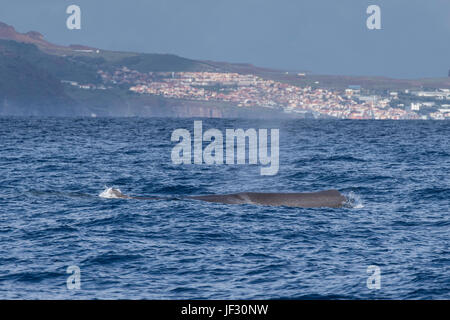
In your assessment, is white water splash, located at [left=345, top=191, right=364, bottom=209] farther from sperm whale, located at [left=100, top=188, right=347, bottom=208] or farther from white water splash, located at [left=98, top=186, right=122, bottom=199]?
white water splash, located at [left=98, top=186, right=122, bottom=199]

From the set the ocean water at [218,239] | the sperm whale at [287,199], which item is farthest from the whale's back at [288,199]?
the ocean water at [218,239]

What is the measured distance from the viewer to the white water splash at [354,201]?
99.1ft

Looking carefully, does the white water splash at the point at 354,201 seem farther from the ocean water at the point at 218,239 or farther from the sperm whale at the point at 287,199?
the sperm whale at the point at 287,199

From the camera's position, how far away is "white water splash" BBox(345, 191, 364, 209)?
30.2m

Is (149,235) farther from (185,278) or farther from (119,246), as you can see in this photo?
(185,278)

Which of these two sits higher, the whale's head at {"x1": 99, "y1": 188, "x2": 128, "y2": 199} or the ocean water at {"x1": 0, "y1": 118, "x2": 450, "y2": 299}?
the whale's head at {"x1": 99, "y1": 188, "x2": 128, "y2": 199}

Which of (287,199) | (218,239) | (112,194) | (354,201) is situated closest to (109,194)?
(112,194)

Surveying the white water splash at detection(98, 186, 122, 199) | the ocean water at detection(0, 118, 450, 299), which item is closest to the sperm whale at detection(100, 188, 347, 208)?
the ocean water at detection(0, 118, 450, 299)

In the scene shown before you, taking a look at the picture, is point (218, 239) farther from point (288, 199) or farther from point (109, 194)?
point (109, 194)

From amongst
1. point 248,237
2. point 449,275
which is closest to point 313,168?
point 248,237

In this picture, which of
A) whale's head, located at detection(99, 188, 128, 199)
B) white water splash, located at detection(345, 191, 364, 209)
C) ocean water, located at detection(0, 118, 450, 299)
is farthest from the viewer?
whale's head, located at detection(99, 188, 128, 199)
